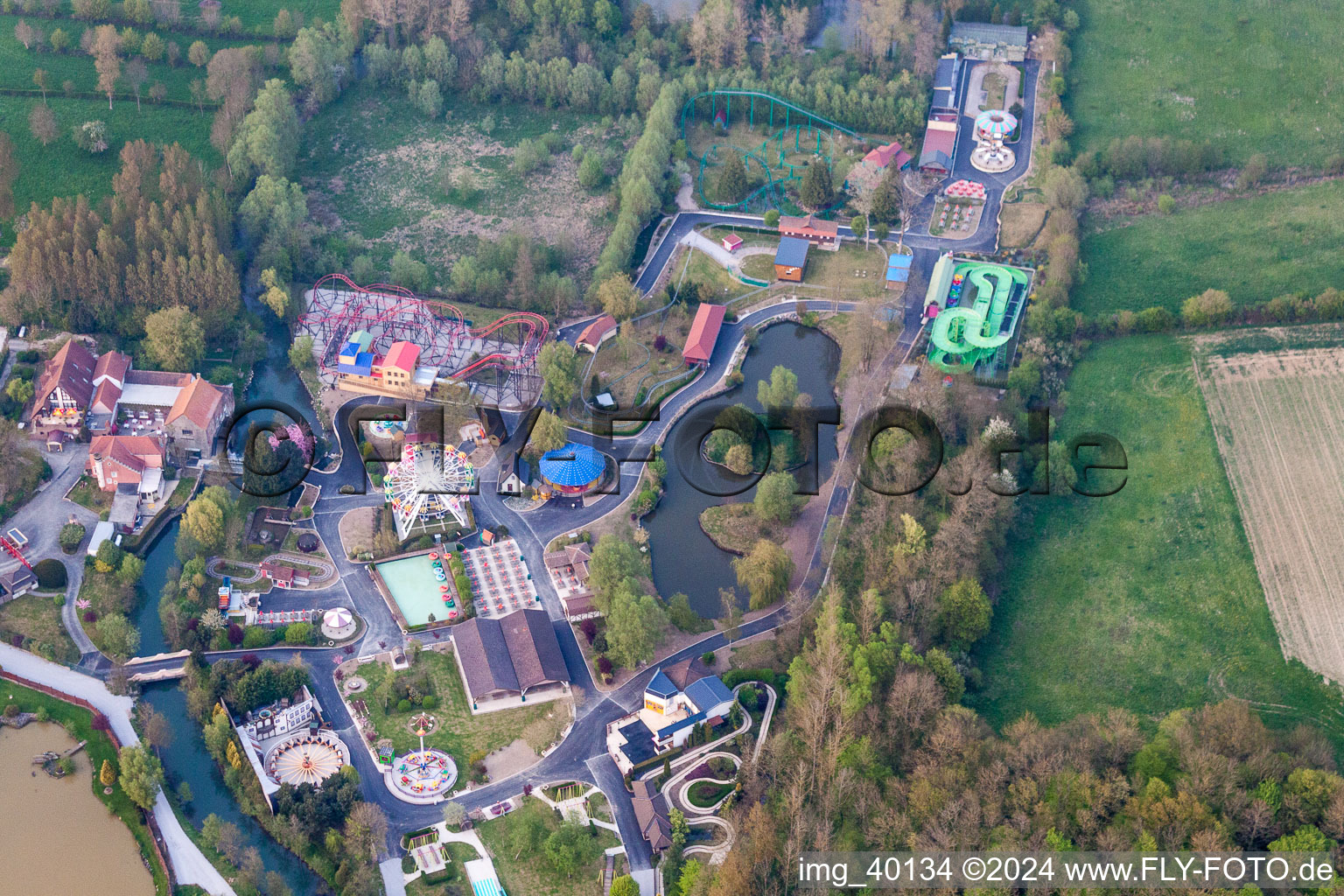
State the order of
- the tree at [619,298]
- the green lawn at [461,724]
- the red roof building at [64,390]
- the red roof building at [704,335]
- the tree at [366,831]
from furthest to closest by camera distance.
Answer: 1. the tree at [619,298]
2. the red roof building at [704,335]
3. the red roof building at [64,390]
4. the green lawn at [461,724]
5. the tree at [366,831]

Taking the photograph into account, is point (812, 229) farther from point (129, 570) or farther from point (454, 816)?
point (454, 816)

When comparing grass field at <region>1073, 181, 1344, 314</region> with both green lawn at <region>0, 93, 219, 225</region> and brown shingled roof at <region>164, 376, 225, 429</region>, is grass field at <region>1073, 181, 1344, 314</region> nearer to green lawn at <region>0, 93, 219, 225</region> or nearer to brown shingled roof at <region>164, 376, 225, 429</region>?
brown shingled roof at <region>164, 376, 225, 429</region>

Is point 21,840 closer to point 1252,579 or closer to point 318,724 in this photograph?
point 318,724

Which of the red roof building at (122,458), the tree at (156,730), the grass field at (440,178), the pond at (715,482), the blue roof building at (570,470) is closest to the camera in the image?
the tree at (156,730)

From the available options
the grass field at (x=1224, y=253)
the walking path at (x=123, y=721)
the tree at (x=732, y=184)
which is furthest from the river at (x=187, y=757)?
the grass field at (x=1224, y=253)

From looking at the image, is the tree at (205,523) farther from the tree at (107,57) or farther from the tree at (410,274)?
the tree at (107,57)

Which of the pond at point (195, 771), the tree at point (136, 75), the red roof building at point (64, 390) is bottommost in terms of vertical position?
the pond at point (195, 771)

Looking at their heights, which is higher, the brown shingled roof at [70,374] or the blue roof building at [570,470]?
the brown shingled roof at [70,374]

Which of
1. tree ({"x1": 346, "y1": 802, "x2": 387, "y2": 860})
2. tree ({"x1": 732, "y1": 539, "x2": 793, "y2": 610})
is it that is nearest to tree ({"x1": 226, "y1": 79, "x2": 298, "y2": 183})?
tree ({"x1": 732, "y1": 539, "x2": 793, "y2": 610})
